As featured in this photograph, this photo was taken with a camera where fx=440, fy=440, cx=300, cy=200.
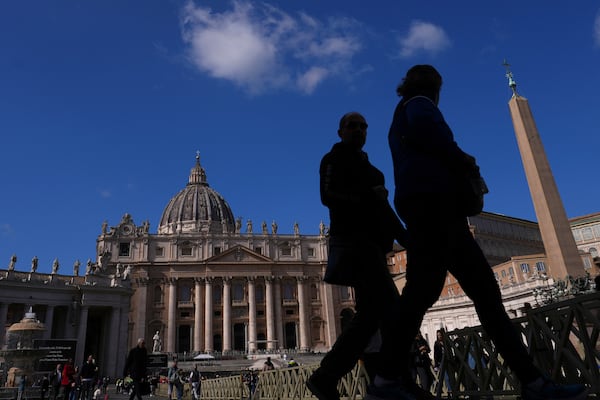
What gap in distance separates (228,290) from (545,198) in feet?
181

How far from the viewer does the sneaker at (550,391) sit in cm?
245

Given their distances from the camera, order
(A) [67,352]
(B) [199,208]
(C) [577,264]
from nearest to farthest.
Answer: (C) [577,264], (A) [67,352], (B) [199,208]

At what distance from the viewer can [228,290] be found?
70.1 meters

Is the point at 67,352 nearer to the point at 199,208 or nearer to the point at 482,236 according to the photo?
the point at 482,236

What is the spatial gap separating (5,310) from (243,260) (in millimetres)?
37533

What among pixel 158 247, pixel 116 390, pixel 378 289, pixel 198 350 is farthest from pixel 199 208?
pixel 378 289

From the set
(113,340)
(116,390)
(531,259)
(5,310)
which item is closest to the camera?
(116,390)

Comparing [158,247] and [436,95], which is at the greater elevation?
[158,247]

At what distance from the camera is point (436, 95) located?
3.55 m

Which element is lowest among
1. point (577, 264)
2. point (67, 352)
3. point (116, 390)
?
point (116, 390)

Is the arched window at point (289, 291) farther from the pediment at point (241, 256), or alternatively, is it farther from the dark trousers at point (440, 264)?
the dark trousers at point (440, 264)

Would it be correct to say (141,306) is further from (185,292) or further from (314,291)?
(314,291)

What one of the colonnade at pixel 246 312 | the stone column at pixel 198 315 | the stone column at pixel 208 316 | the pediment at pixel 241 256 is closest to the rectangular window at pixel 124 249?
the colonnade at pixel 246 312

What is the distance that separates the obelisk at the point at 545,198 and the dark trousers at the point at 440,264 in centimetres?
2204
